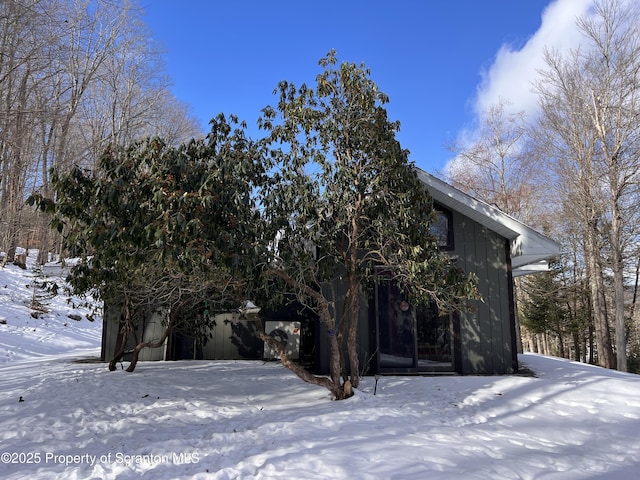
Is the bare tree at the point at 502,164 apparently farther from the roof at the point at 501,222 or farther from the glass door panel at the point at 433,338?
the glass door panel at the point at 433,338

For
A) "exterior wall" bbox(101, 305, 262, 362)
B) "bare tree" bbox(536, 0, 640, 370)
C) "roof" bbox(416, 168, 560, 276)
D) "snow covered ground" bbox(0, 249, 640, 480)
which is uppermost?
"bare tree" bbox(536, 0, 640, 370)

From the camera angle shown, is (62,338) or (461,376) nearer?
(461,376)

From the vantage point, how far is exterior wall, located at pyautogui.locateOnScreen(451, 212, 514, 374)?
→ 8.09 m

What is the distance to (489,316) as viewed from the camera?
8.17 metres

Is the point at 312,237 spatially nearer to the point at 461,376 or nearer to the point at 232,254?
the point at 232,254

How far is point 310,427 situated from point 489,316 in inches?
198

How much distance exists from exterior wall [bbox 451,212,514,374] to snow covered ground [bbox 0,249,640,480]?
2.36 feet

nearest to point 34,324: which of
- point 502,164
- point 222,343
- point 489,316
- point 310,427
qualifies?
point 222,343

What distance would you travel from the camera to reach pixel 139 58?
68.2 feet

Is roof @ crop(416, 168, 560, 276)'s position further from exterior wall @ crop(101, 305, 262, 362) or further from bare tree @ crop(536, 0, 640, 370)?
bare tree @ crop(536, 0, 640, 370)

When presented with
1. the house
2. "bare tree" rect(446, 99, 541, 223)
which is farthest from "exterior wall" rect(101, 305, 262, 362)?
"bare tree" rect(446, 99, 541, 223)

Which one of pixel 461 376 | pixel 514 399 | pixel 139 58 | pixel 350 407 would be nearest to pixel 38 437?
pixel 350 407

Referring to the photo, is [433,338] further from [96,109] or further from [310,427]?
[96,109]

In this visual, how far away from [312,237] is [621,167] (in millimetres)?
12402
